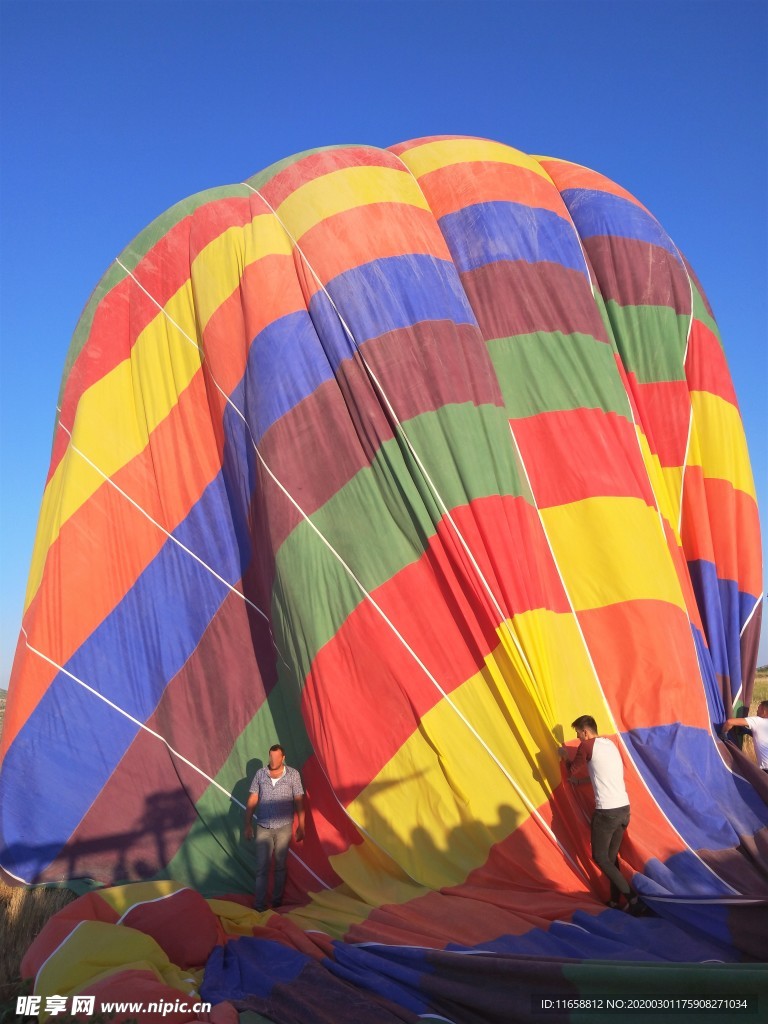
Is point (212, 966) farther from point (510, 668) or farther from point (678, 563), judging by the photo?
point (678, 563)

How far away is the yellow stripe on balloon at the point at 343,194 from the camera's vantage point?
6820 mm

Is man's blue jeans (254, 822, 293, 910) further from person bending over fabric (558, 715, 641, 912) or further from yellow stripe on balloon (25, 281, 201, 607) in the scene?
yellow stripe on balloon (25, 281, 201, 607)

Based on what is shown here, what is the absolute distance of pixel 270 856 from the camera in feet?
18.9

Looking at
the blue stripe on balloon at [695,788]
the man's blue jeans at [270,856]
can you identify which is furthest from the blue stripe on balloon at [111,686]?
the blue stripe on balloon at [695,788]

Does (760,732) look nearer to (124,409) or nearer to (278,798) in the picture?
(278,798)

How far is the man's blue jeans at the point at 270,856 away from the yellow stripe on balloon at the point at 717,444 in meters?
4.04

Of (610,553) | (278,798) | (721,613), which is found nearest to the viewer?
(278,798)

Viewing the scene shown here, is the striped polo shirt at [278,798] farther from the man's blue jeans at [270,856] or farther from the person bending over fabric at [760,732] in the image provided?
the person bending over fabric at [760,732]

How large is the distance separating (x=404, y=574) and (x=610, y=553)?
A: 1.33m

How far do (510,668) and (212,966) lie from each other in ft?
7.38

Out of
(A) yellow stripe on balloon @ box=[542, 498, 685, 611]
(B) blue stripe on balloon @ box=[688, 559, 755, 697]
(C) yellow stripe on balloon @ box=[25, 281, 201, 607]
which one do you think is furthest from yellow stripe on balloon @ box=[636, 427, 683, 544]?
(C) yellow stripe on balloon @ box=[25, 281, 201, 607]

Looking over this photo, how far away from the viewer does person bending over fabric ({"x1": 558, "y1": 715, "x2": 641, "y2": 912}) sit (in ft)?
15.5

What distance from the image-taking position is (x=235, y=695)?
21.9 feet

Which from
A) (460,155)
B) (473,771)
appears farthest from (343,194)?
(473,771)
